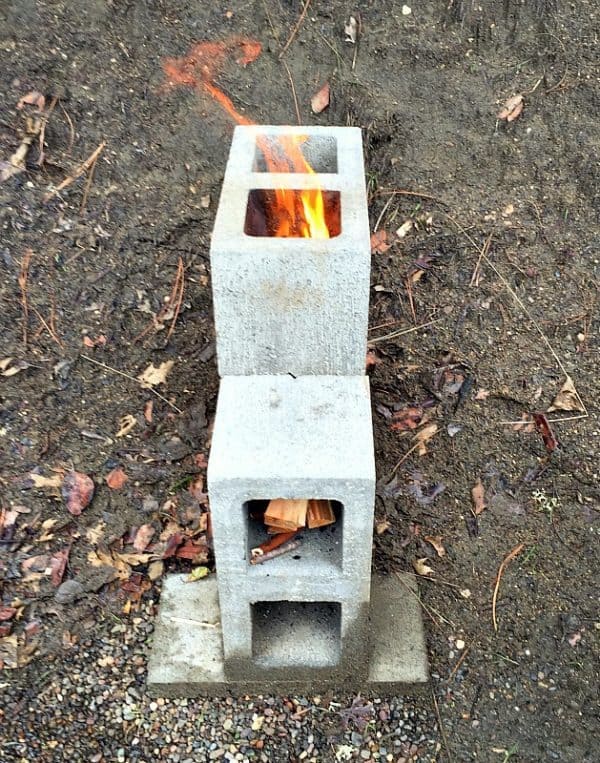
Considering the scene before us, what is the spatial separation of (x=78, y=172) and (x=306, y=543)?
117 inches

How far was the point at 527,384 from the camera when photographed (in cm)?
387

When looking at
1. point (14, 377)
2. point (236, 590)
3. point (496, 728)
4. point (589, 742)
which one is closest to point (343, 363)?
point (236, 590)

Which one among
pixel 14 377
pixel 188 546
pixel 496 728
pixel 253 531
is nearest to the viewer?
pixel 253 531

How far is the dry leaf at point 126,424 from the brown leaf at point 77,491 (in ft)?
0.99

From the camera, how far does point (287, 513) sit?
248cm

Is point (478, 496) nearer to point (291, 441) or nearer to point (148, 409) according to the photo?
point (291, 441)

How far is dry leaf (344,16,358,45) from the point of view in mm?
4676

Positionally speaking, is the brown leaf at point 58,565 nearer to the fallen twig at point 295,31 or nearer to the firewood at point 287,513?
the firewood at point 287,513

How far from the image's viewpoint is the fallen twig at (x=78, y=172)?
426 cm

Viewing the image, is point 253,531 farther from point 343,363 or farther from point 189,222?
point 189,222

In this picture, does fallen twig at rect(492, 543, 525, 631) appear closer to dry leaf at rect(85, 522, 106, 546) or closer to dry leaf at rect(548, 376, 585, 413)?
dry leaf at rect(548, 376, 585, 413)

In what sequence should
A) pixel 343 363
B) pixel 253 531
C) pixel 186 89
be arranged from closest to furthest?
pixel 343 363, pixel 253 531, pixel 186 89

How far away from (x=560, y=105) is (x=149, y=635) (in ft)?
13.5

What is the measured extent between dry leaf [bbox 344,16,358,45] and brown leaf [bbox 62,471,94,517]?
3.40 m
